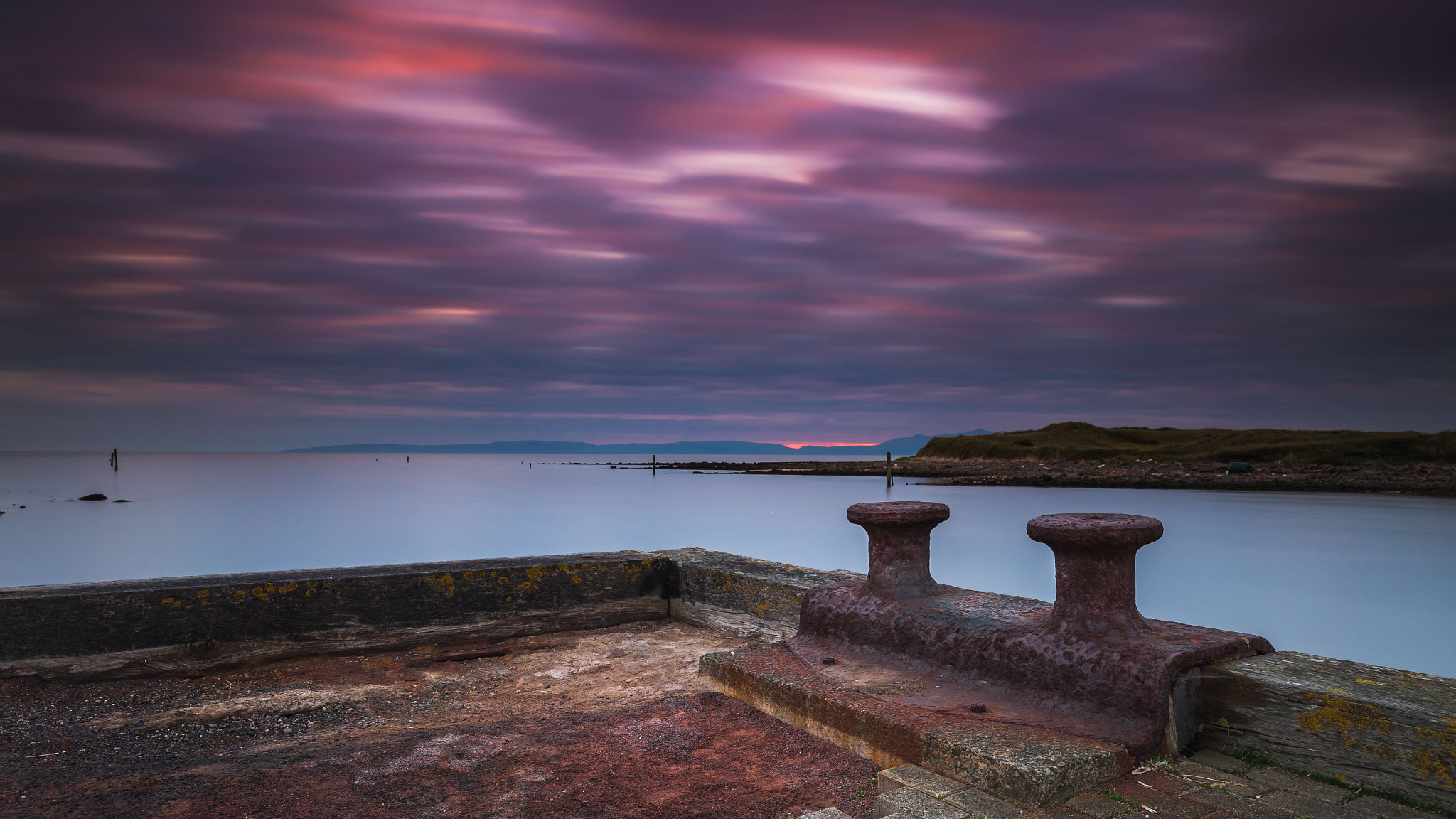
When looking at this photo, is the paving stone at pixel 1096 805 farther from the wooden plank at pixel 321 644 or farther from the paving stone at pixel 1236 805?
the wooden plank at pixel 321 644

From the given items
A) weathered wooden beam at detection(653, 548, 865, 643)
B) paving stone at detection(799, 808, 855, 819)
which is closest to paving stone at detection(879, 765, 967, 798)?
paving stone at detection(799, 808, 855, 819)

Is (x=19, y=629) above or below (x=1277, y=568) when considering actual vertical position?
above

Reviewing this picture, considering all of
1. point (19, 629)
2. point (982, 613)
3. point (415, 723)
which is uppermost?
point (982, 613)

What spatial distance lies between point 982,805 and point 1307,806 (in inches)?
31.9

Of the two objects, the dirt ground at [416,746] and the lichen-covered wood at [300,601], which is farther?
the lichen-covered wood at [300,601]

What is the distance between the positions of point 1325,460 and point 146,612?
61632mm

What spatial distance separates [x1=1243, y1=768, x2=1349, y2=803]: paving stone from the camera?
2.06m

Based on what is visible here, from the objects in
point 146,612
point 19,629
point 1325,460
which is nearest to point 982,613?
point 146,612

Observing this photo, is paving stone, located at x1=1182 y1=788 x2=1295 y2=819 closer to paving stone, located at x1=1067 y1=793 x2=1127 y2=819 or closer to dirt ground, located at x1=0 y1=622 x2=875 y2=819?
paving stone, located at x1=1067 y1=793 x2=1127 y2=819

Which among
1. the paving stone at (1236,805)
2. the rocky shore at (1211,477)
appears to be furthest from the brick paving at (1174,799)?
the rocky shore at (1211,477)

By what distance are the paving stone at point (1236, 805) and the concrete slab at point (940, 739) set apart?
20 cm

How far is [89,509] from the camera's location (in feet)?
130

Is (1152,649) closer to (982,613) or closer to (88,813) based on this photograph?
(982,613)

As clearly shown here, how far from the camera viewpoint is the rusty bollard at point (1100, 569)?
8.18ft
